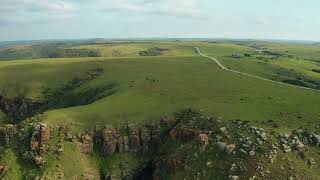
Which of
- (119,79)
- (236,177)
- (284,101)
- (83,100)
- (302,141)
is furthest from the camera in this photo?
(119,79)

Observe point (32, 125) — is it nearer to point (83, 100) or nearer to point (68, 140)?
point (68, 140)

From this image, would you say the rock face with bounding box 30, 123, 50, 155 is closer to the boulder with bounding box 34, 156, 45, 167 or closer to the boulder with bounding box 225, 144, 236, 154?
the boulder with bounding box 34, 156, 45, 167

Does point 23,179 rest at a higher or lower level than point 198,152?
lower

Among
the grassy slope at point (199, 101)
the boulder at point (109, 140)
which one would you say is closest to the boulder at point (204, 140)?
the grassy slope at point (199, 101)

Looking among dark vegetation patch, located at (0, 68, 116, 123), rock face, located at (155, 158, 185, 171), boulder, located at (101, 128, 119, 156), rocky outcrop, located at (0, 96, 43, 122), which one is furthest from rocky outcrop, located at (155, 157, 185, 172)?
rocky outcrop, located at (0, 96, 43, 122)

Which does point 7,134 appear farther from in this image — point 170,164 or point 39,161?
point 170,164

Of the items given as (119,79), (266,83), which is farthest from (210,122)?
(119,79)

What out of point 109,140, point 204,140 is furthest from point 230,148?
point 109,140
